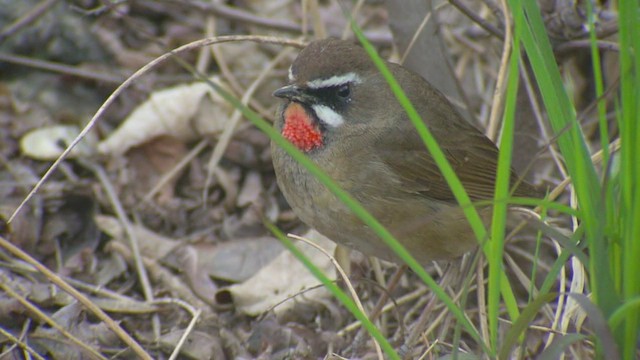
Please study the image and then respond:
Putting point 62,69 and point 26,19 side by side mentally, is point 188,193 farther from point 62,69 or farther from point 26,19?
point 26,19

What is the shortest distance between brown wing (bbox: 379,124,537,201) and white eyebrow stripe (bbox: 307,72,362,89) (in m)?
0.34

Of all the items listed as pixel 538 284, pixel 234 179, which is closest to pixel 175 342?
pixel 234 179

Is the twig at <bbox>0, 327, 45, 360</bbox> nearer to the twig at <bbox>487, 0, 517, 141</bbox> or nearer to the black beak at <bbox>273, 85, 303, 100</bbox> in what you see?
the black beak at <bbox>273, 85, 303, 100</bbox>

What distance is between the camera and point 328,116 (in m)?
3.94

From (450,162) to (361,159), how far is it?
1.92 ft

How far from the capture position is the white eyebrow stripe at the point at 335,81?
12.4 feet

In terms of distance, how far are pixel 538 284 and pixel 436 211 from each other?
1026mm

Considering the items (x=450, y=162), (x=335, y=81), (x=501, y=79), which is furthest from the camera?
(x=450, y=162)

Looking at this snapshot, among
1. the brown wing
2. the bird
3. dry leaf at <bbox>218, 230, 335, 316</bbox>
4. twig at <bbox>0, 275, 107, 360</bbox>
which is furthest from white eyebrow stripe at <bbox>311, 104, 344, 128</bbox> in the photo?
twig at <bbox>0, 275, 107, 360</bbox>

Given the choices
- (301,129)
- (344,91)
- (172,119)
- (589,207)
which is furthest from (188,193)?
(589,207)

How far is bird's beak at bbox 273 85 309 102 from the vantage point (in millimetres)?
3754

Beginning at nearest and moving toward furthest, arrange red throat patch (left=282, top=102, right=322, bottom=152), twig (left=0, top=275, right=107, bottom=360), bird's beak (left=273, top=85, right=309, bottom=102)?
twig (left=0, top=275, right=107, bottom=360) → bird's beak (left=273, top=85, right=309, bottom=102) → red throat patch (left=282, top=102, right=322, bottom=152)

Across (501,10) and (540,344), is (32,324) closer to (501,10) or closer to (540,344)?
(540,344)

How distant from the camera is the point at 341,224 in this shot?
12.6ft
